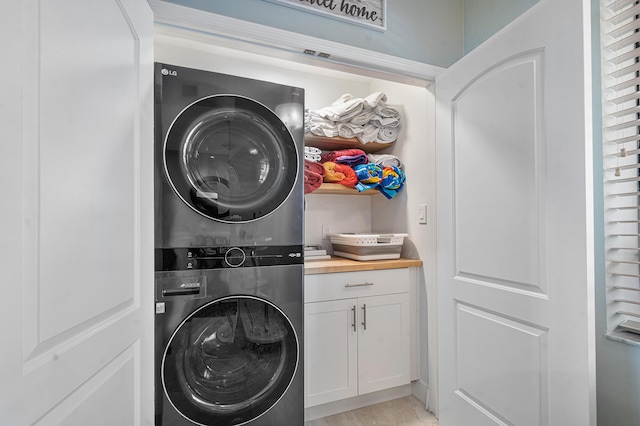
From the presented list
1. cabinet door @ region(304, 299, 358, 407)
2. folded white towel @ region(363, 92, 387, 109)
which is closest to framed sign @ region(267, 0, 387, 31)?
folded white towel @ region(363, 92, 387, 109)

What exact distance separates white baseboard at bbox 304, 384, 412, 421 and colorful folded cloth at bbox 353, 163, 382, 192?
4.52ft

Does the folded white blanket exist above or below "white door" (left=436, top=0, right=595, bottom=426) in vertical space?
above

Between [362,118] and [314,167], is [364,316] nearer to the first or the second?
[314,167]

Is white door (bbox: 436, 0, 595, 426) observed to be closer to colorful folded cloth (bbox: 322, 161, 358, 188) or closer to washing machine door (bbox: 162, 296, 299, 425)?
colorful folded cloth (bbox: 322, 161, 358, 188)

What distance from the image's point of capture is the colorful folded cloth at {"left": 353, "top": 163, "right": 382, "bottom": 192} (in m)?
2.24

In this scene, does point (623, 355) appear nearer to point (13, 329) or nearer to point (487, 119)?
point (487, 119)

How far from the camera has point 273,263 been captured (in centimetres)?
142

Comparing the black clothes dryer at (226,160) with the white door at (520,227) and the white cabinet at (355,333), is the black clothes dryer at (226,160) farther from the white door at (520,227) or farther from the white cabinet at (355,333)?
the white door at (520,227)

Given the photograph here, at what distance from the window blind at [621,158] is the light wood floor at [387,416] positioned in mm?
1136

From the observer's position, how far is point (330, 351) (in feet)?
6.01

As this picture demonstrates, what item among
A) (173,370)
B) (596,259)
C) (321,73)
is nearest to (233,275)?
(173,370)

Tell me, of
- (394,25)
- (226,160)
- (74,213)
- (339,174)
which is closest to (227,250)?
(226,160)

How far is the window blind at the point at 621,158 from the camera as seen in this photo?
3.96 ft

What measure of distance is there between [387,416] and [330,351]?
1.82 ft
